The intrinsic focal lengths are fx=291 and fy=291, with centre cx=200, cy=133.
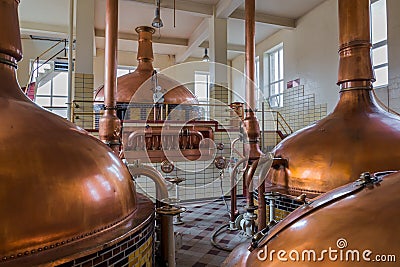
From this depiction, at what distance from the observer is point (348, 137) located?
1.70m

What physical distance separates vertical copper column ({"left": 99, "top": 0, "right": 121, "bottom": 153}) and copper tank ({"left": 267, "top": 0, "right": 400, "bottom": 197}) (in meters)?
1.10

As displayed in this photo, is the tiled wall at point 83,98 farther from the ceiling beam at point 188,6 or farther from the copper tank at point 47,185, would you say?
the copper tank at point 47,185

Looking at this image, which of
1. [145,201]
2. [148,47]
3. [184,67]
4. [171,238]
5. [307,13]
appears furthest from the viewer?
[184,67]

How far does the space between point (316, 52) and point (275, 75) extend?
2.23 metres

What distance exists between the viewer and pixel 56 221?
91 centimetres

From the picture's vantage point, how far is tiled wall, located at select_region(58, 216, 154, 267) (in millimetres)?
945

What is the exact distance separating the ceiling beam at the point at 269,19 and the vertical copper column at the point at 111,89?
585cm

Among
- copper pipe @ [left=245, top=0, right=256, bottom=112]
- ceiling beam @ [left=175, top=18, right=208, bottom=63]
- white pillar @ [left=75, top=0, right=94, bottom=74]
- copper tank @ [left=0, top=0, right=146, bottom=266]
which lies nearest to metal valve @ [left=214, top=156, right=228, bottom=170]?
copper pipe @ [left=245, top=0, right=256, bottom=112]

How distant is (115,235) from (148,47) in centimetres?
487

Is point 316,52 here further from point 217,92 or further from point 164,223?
point 164,223

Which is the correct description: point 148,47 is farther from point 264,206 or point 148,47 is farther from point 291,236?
point 291,236

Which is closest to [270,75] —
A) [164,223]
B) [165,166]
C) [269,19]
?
[269,19]

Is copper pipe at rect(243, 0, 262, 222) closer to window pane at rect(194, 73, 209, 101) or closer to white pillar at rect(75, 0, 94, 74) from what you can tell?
white pillar at rect(75, 0, 94, 74)

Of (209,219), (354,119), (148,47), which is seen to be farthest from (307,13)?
(354,119)
